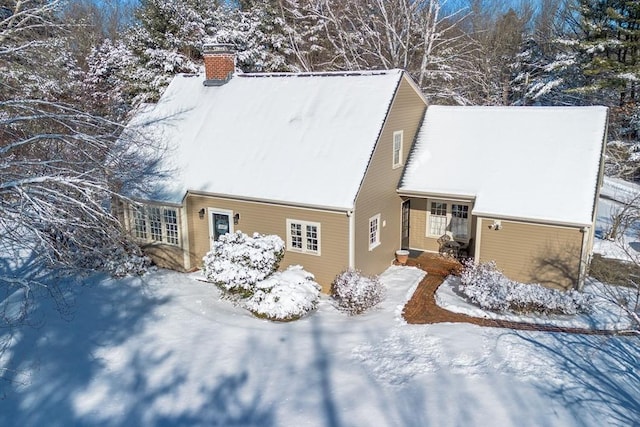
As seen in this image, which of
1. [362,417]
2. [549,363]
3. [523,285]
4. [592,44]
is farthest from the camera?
[592,44]

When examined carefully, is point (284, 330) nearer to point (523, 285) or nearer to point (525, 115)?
point (523, 285)

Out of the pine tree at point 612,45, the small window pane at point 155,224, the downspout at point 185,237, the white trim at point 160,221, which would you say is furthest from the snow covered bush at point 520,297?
the pine tree at point 612,45

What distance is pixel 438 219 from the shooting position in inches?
639

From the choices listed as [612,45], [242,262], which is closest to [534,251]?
[242,262]

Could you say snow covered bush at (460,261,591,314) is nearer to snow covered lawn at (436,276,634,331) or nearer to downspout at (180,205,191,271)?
snow covered lawn at (436,276,634,331)

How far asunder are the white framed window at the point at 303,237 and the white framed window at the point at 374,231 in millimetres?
1601

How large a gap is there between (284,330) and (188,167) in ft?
21.7

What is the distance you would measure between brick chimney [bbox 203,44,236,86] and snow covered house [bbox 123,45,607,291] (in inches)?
1.9

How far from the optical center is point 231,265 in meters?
12.8

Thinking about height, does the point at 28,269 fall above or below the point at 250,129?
below

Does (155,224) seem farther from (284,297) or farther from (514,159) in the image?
(514,159)

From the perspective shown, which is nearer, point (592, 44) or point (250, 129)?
point (250, 129)

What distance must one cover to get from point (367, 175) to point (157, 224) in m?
6.91

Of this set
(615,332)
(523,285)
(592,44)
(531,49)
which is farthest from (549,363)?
(531,49)
